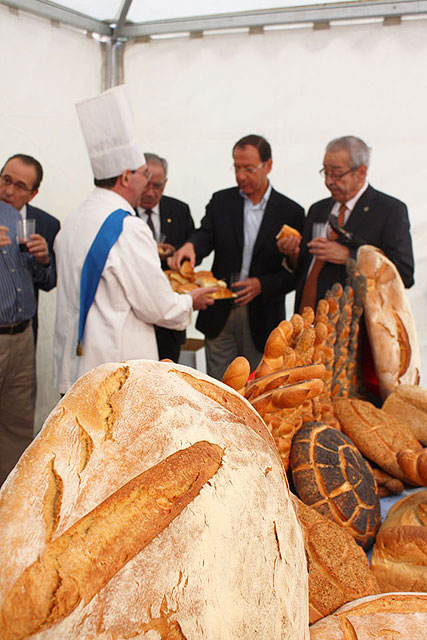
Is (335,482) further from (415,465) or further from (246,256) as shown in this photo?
(246,256)

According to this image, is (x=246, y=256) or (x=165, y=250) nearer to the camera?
(x=165, y=250)

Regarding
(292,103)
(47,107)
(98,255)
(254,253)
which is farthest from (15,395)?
(292,103)

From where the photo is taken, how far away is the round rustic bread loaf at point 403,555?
3.06ft

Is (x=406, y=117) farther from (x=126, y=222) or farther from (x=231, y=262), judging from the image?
(x=126, y=222)

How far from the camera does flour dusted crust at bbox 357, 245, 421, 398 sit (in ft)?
5.23

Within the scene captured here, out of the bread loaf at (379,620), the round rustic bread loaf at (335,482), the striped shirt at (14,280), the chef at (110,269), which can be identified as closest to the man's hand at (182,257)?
the chef at (110,269)

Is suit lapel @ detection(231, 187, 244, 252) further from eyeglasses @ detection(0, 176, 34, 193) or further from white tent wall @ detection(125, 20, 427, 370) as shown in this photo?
eyeglasses @ detection(0, 176, 34, 193)

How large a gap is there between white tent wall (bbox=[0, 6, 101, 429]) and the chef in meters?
1.11


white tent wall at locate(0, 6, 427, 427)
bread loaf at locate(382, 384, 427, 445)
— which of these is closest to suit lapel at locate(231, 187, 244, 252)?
white tent wall at locate(0, 6, 427, 427)

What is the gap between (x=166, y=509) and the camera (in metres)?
0.48

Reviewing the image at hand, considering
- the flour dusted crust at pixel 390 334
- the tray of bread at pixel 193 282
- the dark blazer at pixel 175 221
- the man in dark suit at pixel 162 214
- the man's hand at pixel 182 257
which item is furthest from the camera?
the dark blazer at pixel 175 221

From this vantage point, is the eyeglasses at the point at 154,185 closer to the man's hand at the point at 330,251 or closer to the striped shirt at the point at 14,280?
the striped shirt at the point at 14,280

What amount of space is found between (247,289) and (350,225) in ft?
2.56

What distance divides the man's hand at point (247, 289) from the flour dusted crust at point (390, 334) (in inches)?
56.3
